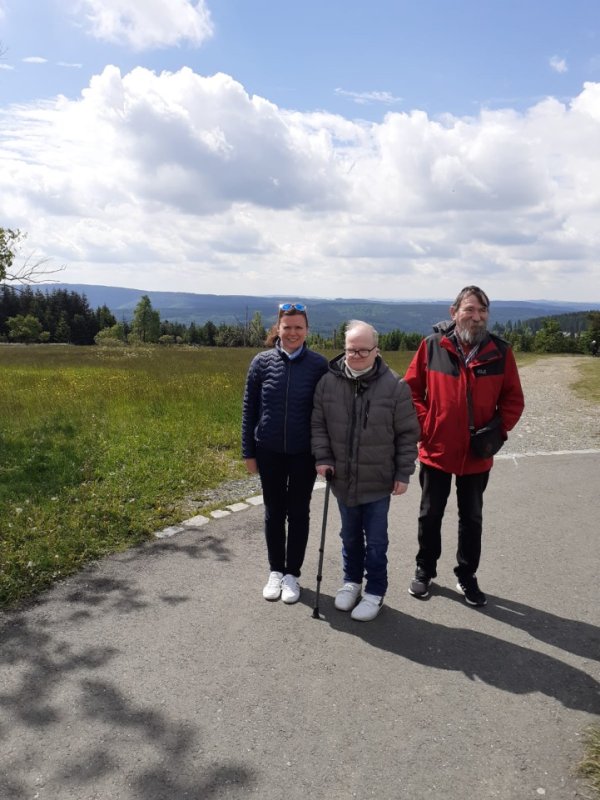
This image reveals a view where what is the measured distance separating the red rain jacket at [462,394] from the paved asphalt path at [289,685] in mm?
1195

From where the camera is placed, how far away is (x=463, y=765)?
267cm

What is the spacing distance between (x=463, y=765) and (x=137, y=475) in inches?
215

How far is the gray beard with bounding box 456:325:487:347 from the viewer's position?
12.8ft

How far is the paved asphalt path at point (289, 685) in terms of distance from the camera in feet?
8.47

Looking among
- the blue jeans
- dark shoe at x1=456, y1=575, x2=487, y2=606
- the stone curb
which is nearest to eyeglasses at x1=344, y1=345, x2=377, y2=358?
the blue jeans

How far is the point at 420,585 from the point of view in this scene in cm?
438

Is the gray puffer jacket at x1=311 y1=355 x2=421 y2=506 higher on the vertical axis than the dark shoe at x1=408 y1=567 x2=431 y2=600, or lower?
higher

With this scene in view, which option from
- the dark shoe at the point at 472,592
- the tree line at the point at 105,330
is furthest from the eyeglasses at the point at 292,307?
the tree line at the point at 105,330

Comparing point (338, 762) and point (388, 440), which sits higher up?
point (388, 440)

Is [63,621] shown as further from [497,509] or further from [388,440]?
[497,509]

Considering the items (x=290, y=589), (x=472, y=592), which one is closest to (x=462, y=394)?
(x=472, y=592)

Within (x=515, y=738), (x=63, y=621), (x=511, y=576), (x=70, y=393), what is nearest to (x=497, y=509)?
(x=511, y=576)

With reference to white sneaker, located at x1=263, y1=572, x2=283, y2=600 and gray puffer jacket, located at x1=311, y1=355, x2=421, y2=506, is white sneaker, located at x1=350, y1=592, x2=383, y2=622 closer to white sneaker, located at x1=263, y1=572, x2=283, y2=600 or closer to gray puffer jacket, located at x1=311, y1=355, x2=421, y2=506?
white sneaker, located at x1=263, y1=572, x2=283, y2=600

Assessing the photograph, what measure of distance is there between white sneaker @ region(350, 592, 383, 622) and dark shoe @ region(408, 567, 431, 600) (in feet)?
1.31
